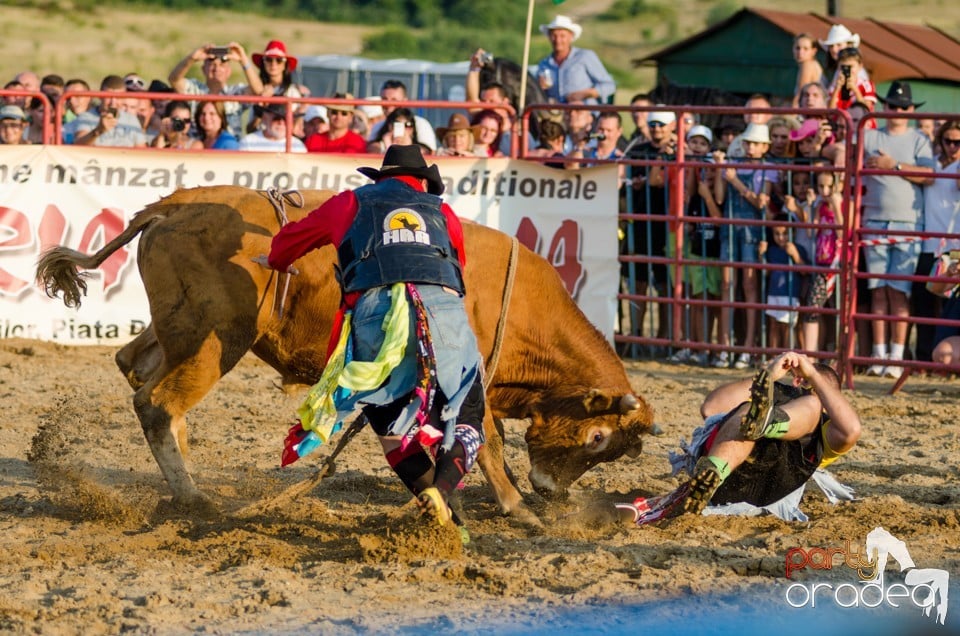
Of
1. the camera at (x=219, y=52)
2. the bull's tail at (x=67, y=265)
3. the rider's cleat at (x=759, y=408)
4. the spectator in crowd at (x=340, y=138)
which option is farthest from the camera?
the camera at (x=219, y=52)

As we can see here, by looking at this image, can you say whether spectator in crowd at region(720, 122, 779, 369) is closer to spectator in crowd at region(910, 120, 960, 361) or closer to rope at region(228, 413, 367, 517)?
spectator in crowd at region(910, 120, 960, 361)

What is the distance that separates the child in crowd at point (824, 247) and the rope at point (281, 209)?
5006 mm

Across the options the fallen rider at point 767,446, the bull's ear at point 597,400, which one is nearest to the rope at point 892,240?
the fallen rider at point 767,446

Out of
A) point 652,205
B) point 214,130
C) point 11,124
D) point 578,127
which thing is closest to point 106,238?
point 11,124

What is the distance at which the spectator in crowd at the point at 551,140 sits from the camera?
1108 centimetres

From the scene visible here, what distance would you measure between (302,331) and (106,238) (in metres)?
4.79

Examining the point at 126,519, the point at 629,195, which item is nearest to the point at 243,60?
the point at 629,195

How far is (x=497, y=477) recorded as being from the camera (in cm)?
614

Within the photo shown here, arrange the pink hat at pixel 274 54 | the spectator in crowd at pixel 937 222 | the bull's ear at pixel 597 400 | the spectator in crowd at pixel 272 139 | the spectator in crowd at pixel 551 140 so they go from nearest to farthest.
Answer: the bull's ear at pixel 597 400 → the spectator in crowd at pixel 937 222 → the spectator in crowd at pixel 551 140 → the spectator in crowd at pixel 272 139 → the pink hat at pixel 274 54

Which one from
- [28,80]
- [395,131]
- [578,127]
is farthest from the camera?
[28,80]

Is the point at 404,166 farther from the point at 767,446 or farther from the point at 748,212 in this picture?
the point at 748,212

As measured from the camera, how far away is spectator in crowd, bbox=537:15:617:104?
1266cm

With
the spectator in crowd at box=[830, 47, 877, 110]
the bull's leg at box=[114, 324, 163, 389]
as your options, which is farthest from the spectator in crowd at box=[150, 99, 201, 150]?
the spectator in crowd at box=[830, 47, 877, 110]

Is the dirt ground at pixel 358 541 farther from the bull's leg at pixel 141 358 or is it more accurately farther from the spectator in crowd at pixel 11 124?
the spectator in crowd at pixel 11 124
